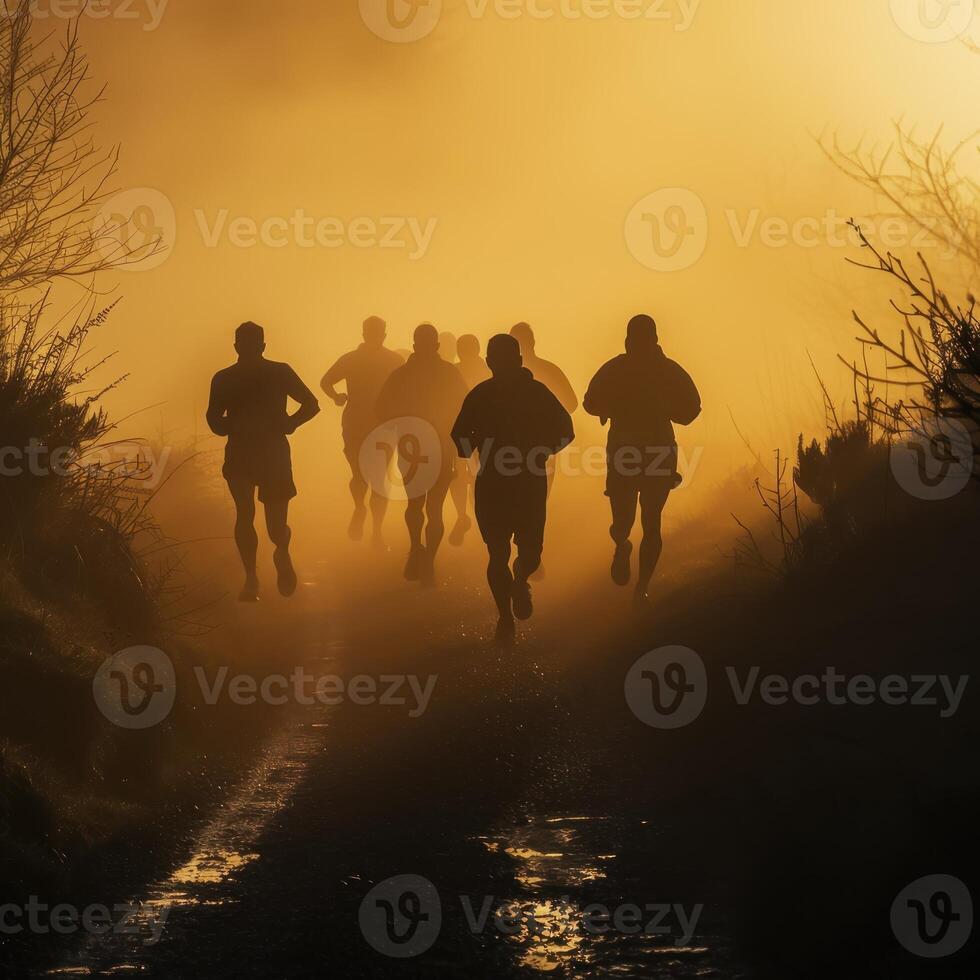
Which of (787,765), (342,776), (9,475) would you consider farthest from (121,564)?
(787,765)

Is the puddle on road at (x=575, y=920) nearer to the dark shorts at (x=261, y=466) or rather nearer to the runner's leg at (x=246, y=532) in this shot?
the runner's leg at (x=246, y=532)

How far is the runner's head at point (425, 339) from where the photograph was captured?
1491cm

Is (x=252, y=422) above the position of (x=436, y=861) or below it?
above

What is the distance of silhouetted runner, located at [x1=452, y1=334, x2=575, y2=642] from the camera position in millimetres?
11258

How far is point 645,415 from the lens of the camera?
12477 mm

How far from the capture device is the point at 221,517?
1694 centimetres

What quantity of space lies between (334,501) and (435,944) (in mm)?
20255

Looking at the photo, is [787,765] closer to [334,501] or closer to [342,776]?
[342,776]

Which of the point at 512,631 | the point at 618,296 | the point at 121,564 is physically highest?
the point at 618,296

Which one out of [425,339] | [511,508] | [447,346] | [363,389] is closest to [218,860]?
[511,508]

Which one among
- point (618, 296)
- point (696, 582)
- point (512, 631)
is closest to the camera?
point (512, 631)

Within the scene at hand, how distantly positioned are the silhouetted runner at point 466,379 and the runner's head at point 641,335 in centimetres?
416

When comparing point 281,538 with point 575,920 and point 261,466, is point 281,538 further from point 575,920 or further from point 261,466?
point 575,920

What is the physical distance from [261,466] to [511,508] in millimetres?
2686
